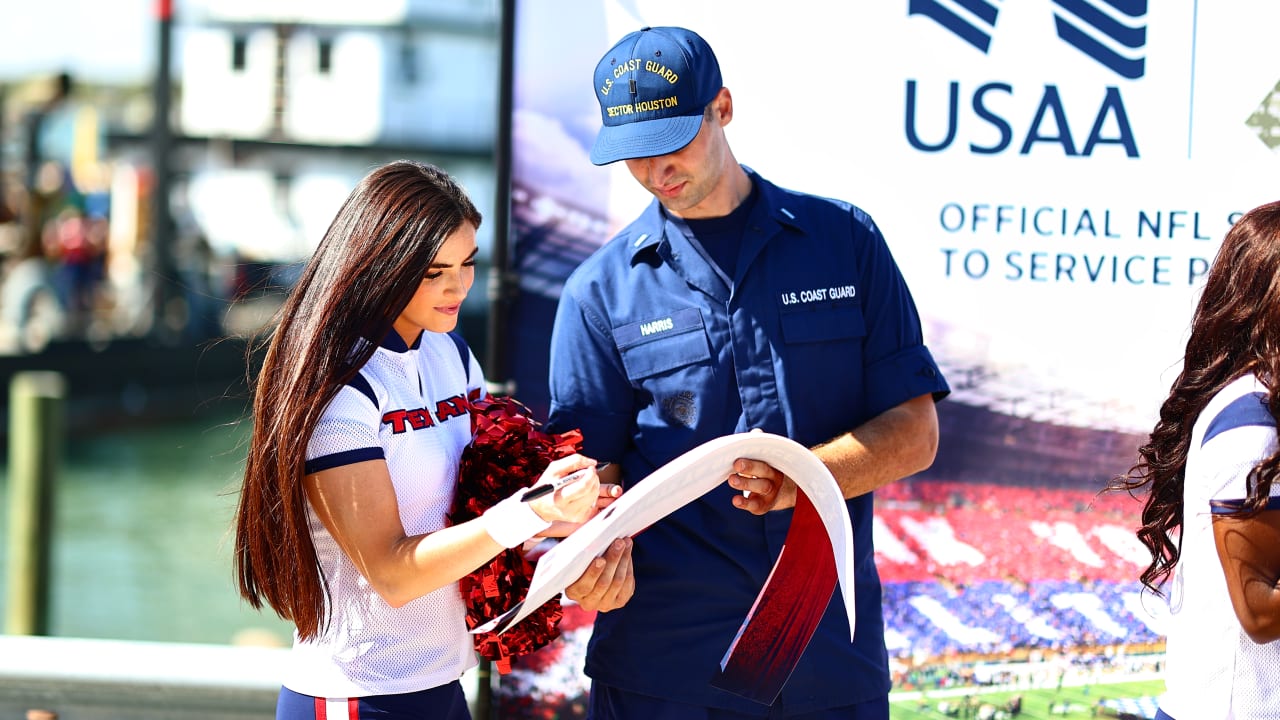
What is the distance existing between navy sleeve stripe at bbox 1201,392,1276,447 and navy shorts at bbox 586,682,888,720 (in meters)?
0.78

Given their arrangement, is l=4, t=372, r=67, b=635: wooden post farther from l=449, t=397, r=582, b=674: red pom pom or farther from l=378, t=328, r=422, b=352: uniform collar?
l=378, t=328, r=422, b=352: uniform collar

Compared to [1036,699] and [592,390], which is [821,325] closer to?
[592,390]

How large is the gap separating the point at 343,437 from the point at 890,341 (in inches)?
38.4

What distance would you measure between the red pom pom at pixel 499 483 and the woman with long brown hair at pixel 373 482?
34 mm

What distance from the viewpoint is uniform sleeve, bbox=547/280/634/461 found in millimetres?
2480

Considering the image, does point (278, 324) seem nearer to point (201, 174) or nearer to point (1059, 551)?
point (1059, 551)

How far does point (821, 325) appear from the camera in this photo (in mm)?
2439

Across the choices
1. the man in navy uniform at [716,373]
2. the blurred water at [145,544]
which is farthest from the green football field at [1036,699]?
the blurred water at [145,544]

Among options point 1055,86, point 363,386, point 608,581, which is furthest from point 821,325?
point 1055,86

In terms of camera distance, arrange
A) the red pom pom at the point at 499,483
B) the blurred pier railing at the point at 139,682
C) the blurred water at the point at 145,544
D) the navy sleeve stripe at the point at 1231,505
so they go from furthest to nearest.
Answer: the blurred water at the point at 145,544 < the blurred pier railing at the point at 139,682 < the red pom pom at the point at 499,483 < the navy sleeve stripe at the point at 1231,505

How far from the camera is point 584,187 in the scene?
309 centimetres

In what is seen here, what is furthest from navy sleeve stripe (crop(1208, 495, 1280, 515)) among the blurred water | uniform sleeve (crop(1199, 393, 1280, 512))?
the blurred water

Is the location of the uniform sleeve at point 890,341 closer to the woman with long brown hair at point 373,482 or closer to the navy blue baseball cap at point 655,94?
the navy blue baseball cap at point 655,94

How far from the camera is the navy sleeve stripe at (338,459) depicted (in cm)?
213
